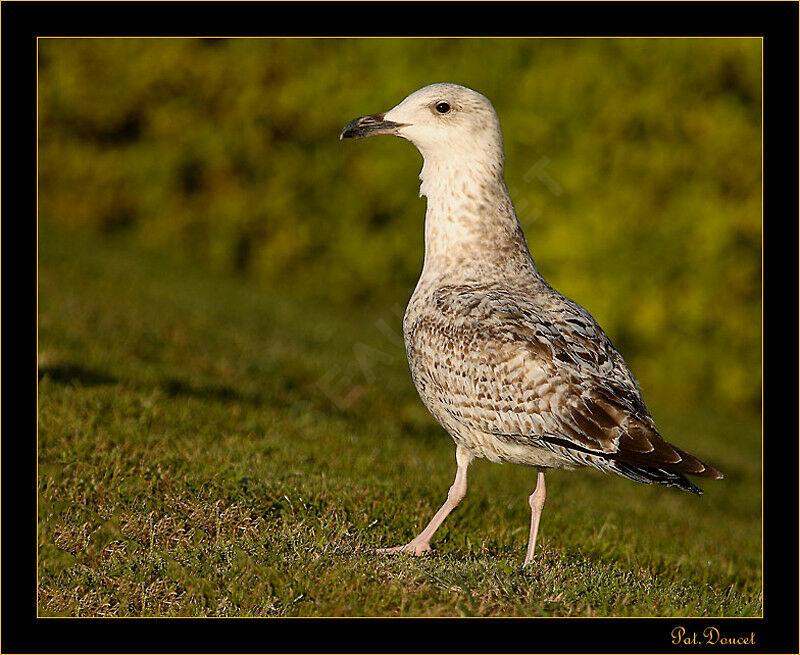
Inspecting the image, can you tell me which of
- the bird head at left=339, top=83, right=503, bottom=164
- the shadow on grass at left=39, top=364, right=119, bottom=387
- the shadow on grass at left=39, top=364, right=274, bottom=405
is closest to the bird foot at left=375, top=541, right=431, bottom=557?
the bird head at left=339, top=83, right=503, bottom=164

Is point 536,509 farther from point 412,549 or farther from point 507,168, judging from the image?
point 507,168

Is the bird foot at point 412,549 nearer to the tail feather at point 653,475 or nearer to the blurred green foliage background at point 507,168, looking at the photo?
the tail feather at point 653,475

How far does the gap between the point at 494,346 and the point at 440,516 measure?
1.06 meters

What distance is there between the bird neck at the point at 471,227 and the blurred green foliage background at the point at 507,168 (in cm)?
816

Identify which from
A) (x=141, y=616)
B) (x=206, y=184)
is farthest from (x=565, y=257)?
(x=141, y=616)

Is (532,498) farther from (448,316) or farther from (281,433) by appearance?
(281,433)

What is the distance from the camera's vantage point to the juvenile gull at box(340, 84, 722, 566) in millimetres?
4934

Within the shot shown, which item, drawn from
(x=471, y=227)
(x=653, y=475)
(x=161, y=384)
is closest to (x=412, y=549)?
(x=653, y=475)

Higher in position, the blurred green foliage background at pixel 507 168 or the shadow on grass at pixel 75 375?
the blurred green foliage background at pixel 507 168

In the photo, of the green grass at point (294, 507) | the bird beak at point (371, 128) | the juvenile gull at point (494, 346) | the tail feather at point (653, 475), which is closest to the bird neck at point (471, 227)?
the juvenile gull at point (494, 346)

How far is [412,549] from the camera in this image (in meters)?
5.48

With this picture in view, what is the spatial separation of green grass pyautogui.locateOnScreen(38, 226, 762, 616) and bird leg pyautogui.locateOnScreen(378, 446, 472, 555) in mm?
104

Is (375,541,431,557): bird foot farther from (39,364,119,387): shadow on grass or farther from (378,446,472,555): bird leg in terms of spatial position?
(39,364,119,387): shadow on grass

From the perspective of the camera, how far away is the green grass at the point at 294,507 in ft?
16.2
